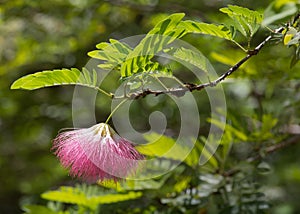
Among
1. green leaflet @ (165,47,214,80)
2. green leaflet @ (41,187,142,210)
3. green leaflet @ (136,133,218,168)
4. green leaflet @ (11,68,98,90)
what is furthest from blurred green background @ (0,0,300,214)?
green leaflet @ (11,68,98,90)

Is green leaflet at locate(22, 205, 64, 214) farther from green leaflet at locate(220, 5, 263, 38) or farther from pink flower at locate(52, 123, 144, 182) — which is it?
green leaflet at locate(220, 5, 263, 38)

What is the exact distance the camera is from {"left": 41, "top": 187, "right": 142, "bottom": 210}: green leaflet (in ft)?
4.62

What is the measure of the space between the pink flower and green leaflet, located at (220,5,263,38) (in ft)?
0.93

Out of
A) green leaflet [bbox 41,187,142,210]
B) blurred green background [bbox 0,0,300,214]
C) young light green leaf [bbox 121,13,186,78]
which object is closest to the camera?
young light green leaf [bbox 121,13,186,78]

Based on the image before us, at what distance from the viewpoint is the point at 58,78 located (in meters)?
0.97

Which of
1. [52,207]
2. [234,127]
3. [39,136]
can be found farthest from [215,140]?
[39,136]

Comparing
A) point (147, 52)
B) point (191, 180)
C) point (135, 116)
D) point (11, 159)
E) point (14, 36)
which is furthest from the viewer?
point (11, 159)

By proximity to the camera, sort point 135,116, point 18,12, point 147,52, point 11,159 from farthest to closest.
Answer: point 11,159
point 135,116
point 18,12
point 147,52

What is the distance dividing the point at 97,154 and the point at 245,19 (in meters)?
0.33

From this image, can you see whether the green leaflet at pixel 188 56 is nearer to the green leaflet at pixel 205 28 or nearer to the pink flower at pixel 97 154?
the green leaflet at pixel 205 28

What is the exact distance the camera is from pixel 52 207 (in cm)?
153

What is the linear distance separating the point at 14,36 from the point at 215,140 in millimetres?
1370

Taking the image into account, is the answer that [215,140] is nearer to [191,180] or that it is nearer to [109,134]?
[191,180]

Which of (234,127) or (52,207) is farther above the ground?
(234,127)
